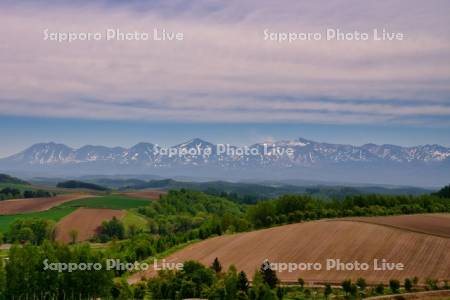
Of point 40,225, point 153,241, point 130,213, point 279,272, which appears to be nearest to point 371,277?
point 279,272

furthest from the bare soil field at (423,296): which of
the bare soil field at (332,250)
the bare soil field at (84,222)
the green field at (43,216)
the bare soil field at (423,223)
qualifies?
the green field at (43,216)

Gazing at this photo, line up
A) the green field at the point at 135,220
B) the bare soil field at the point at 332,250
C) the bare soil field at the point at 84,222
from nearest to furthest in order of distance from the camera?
the bare soil field at the point at 332,250 → the bare soil field at the point at 84,222 → the green field at the point at 135,220

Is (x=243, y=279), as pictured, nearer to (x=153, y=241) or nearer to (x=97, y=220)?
(x=153, y=241)

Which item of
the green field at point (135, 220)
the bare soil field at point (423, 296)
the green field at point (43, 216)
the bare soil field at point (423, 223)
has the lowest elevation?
the bare soil field at point (423, 296)

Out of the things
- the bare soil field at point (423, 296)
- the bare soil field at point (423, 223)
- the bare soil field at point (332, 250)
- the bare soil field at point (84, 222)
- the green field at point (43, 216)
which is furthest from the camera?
the green field at point (43, 216)

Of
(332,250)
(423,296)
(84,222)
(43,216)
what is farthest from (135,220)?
(423,296)

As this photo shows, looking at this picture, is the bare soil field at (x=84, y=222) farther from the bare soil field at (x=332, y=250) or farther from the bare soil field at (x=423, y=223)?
the bare soil field at (x=423, y=223)

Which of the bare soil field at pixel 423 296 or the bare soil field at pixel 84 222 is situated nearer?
the bare soil field at pixel 423 296

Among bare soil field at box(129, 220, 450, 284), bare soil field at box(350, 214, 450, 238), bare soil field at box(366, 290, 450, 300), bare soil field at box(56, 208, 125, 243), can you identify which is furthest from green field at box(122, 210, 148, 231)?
bare soil field at box(366, 290, 450, 300)
